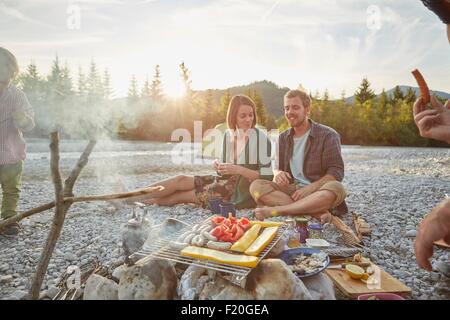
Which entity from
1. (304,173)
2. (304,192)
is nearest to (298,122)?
(304,173)

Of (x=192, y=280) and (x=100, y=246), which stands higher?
(x=192, y=280)

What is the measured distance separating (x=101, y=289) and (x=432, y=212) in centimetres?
208

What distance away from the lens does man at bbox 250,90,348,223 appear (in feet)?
13.1

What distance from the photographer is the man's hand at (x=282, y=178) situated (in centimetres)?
431

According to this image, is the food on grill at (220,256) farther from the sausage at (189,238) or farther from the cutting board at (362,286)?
the cutting board at (362,286)

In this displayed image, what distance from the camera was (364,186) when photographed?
756 cm

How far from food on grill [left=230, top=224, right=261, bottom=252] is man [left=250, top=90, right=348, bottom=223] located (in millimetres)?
1616

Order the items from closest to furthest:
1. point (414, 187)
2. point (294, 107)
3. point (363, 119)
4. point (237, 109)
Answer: point (294, 107) → point (237, 109) → point (414, 187) → point (363, 119)

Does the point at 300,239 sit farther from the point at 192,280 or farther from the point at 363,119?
the point at 363,119

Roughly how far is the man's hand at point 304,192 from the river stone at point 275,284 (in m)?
2.22

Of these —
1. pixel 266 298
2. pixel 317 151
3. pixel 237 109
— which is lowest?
pixel 266 298

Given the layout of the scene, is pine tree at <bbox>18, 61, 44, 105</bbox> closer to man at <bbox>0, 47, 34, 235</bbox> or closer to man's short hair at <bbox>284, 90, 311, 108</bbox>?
man at <bbox>0, 47, 34, 235</bbox>

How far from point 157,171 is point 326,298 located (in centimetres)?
853

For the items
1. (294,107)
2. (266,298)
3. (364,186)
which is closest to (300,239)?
(266,298)
